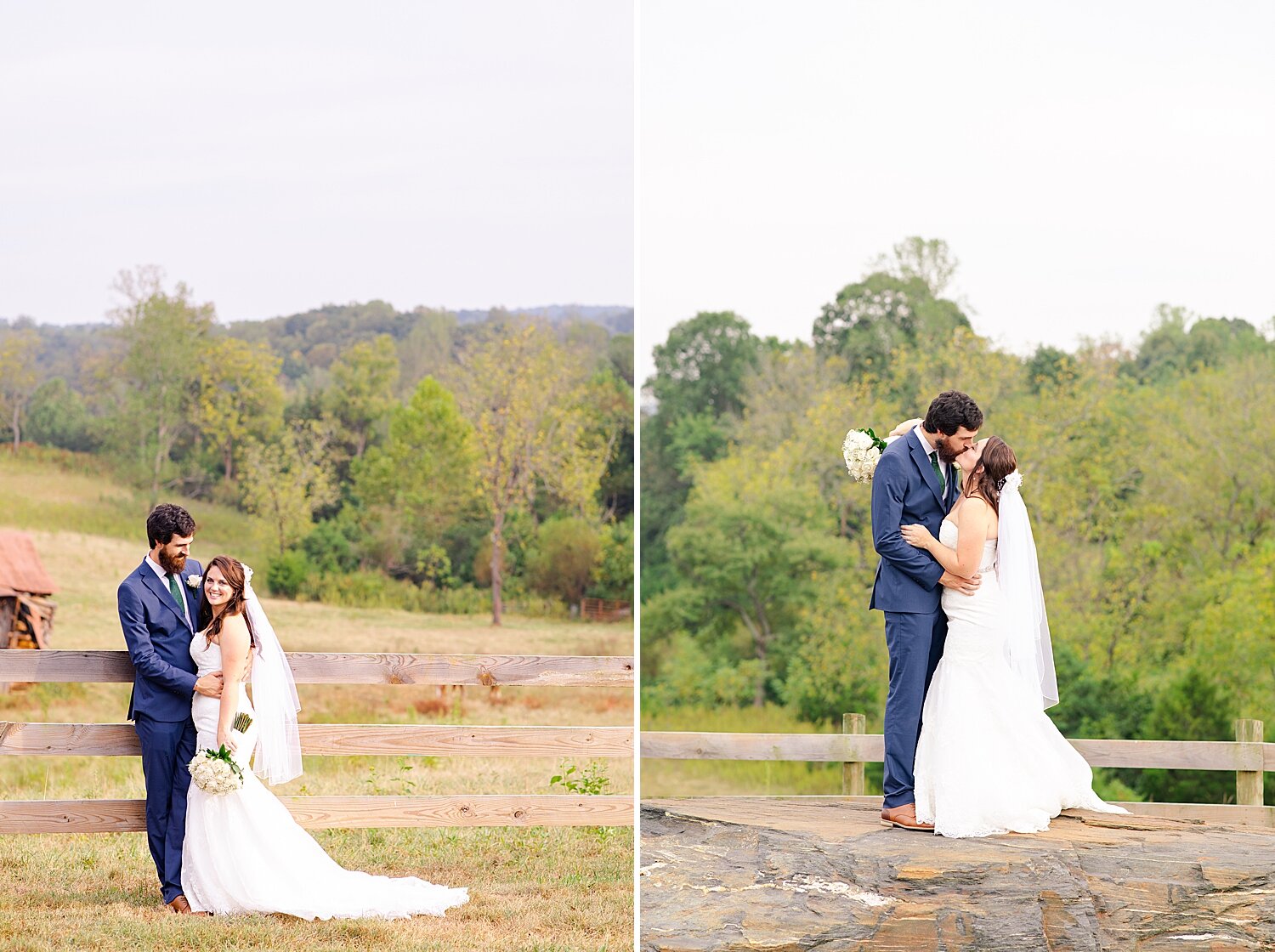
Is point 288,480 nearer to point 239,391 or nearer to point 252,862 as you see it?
point 239,391

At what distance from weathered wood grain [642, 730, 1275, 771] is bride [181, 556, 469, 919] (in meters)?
2.04

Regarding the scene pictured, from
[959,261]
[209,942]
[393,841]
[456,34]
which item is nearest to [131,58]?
[456,34]

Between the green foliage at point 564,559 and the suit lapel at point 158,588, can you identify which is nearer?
the suit lapel at point 158,588

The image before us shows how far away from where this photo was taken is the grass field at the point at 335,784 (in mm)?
6316

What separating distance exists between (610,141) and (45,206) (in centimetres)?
1216

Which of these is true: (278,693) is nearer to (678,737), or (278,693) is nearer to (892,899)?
(678,737)

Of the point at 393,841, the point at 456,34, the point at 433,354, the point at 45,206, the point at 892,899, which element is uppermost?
the point at 456,34

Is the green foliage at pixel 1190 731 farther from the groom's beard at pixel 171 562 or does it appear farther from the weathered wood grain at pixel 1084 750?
the groom's beard at pixel 171 562

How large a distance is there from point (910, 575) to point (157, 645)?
12.2 feet

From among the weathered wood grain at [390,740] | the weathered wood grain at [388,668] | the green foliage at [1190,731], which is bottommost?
the green foliage at [1190,731]

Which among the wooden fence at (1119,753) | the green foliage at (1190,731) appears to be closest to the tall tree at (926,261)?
the green foliage at (1190,731)

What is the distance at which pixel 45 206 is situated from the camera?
92.3ft

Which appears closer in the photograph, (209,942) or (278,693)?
(209,942)

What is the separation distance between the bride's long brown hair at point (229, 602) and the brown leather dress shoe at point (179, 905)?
1.25m
